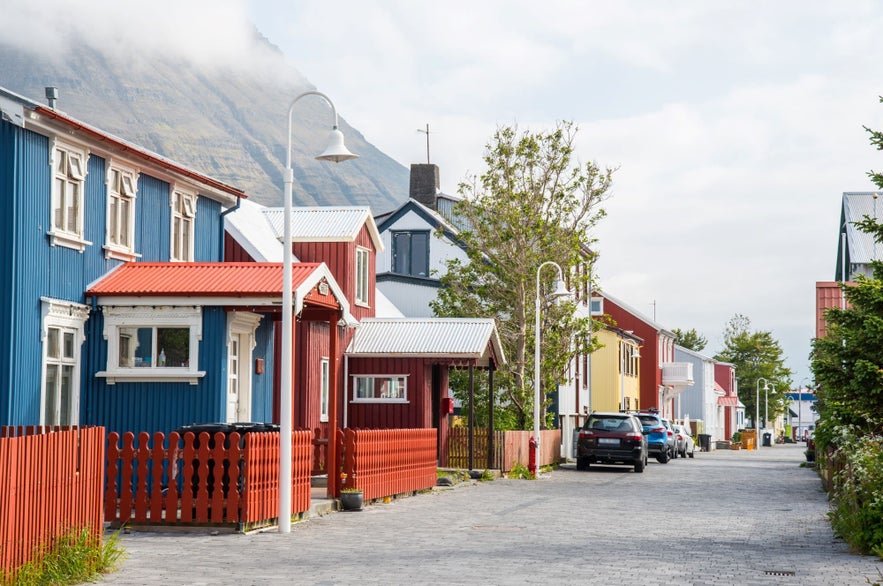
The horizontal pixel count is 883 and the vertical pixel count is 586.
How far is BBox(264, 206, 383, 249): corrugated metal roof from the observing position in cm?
3219

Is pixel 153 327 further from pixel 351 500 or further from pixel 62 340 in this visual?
pixel 351 500

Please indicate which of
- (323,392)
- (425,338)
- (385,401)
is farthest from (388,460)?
(425,338)

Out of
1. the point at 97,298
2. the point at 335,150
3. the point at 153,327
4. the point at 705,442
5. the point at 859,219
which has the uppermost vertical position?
the point at 859,219

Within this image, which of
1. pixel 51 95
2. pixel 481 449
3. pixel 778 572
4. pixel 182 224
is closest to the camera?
pixel 778 572

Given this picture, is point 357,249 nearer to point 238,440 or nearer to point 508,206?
point 508,206

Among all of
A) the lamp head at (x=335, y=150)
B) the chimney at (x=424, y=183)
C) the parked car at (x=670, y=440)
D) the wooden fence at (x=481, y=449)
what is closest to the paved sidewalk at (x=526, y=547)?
the lamp head at (x=335, y=150)

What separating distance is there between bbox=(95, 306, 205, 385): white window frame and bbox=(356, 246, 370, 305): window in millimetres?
12570

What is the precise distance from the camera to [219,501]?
1606 cm

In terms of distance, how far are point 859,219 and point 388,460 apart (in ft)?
84.5

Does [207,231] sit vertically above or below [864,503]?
above

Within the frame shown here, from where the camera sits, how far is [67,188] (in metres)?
19.6

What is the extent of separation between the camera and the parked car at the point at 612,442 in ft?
122

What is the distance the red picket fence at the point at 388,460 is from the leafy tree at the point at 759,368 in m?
99.4

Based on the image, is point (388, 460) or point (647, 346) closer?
point (388, 460)
